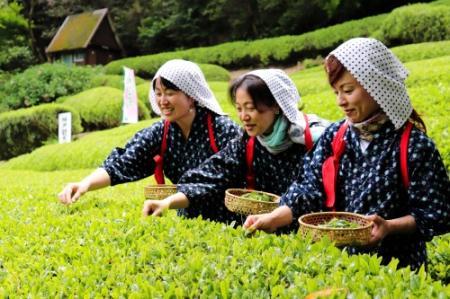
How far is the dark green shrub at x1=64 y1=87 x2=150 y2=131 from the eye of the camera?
17.1 m

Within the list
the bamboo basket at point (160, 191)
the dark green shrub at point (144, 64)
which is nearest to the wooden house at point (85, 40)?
the dark green shrub at point (144, 64)

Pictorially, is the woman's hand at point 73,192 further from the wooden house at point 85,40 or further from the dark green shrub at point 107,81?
the wooden house at point 85,40

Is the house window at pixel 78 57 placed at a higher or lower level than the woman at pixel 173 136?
lower

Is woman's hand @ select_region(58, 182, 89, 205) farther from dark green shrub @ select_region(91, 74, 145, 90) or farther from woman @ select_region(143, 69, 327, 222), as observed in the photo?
dark green shrub @ select_region(91, 74, 145, 90)

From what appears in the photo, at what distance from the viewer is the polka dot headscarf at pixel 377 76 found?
2391 millimetres

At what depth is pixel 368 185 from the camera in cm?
249

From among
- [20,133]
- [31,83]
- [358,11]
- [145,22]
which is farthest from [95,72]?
[358,11]

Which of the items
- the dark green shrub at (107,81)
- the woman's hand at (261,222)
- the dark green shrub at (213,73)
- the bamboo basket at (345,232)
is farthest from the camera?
the dark green shrub at (213,73)

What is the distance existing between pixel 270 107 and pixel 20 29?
28.0 m

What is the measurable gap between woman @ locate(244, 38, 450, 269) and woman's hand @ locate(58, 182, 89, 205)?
1.27m

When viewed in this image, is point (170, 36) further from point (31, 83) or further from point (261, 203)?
point (261, 203)

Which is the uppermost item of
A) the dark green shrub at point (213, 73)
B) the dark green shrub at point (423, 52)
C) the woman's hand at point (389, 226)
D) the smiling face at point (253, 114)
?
the smiling face at point (253, 114)

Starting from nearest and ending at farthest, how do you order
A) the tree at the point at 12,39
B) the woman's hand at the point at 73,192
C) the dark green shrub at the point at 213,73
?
the woman's hand at the point at 73,192, the dark green shrub at the point at 213,73, the tree at the point at 12,39

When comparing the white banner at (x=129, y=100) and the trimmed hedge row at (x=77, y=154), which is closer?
the trimmed hedge row at (x=77, y=154)
